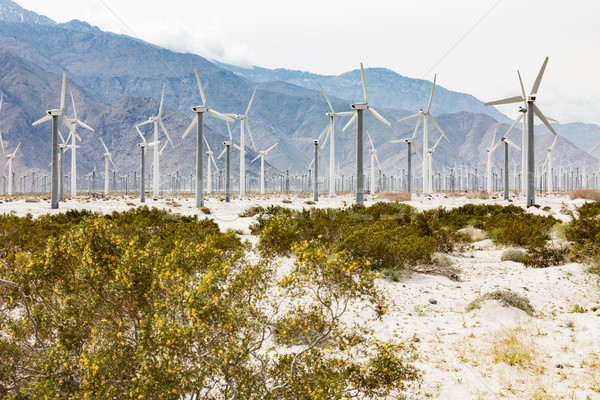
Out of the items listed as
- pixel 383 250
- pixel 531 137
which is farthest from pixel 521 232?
pixel 531 137

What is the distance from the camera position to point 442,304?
11719 mm

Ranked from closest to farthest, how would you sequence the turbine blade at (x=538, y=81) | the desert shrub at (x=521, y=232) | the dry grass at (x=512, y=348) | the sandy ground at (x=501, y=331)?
the sandy ground at (x=501, y=331) → the dry grass at (x=512, y=348) → the desert shrub at (x=521, y=232) → the turbine blade at (x=538, y=81)

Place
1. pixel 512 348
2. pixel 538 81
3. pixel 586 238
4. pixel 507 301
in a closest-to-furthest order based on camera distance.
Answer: pixel 512 348 → pixel 507 301 → pixel 586 238 → pixel 538 81

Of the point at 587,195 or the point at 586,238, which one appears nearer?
the point at 586,238

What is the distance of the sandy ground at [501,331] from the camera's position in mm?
6859

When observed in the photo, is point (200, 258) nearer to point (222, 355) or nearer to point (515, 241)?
point (222, 355)

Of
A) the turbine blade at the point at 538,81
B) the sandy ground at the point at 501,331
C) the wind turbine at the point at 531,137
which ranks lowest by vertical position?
the sandy ground at the point at 501,331

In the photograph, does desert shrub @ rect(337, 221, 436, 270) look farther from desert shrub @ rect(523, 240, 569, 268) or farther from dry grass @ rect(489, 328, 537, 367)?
dry grass @ rect(489, 328, 537, 367)

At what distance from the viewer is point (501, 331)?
29.5 feet

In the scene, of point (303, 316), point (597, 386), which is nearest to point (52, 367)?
point (303, 316)

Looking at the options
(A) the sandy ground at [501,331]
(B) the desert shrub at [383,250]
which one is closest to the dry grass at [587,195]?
(A) the sandy ground at [501,331]

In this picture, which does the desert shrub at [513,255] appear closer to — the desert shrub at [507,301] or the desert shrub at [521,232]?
the desert shrub at [521,232]

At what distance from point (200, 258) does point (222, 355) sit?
250 centimetres

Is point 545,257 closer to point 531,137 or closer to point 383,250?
point 383,250
